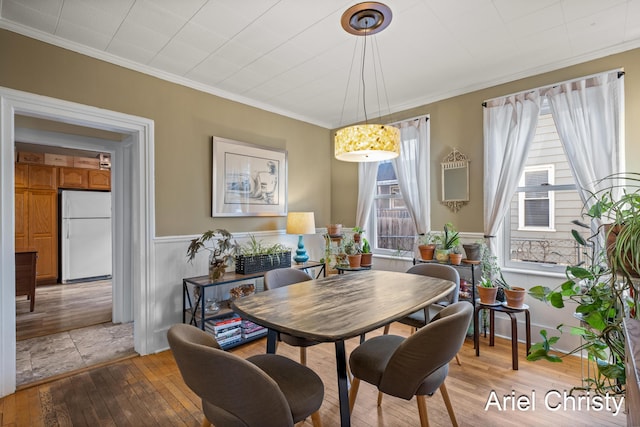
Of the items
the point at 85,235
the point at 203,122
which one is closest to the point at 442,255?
the point at 203,122

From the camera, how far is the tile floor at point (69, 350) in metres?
2.54

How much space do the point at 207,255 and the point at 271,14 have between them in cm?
227

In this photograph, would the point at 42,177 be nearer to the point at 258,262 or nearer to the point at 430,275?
the point at 258,262

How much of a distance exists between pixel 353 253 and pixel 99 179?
18.1 ft

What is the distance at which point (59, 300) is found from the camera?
4574 mm

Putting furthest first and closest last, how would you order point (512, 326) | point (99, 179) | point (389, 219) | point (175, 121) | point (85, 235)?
point (99, 179) → point (85, 235) → point (389, 219) → point (175, 121) → point (512, 326)

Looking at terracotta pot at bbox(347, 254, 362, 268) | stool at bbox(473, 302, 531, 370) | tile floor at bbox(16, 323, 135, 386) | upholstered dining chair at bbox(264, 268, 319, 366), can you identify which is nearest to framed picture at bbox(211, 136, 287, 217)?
terracotta pot at bbox(347, 254, 362, 268)

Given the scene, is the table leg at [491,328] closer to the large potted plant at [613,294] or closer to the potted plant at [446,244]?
the potted plant at [446,244]

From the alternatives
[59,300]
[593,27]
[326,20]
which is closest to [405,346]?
[326,20]

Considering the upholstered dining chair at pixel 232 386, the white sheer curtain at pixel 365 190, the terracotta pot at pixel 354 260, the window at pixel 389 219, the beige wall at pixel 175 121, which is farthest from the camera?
the white sheer curtain at pixel 365 190

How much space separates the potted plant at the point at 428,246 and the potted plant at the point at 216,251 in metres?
1.98

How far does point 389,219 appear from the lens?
4086 mm

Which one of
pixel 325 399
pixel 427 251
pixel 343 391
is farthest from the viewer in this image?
pixel 427 251

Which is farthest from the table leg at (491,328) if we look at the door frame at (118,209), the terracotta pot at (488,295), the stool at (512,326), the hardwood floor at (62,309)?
the hardwood floor at (62,309)
